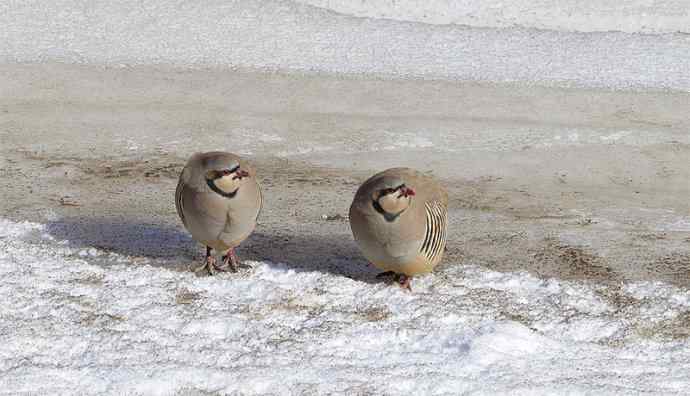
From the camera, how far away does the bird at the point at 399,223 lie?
5246mm

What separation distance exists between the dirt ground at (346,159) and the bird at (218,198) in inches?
22.9

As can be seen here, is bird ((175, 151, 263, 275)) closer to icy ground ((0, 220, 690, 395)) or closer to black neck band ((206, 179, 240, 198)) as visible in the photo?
black neck band ((206, 179, 240, 198))

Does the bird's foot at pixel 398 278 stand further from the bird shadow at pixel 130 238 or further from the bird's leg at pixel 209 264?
the bird shadow at pixel 130 238

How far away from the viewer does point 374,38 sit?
36.2ft

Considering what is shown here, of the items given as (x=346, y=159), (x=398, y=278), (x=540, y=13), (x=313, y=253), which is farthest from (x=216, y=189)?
(x=540, y=13)

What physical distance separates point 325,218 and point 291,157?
1280 mm

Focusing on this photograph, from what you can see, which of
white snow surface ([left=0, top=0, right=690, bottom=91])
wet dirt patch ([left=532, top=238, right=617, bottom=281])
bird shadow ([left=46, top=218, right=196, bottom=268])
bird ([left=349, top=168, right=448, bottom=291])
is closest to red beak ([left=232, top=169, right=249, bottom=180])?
bird ([left=349, top=168, right=448, bottom=291])

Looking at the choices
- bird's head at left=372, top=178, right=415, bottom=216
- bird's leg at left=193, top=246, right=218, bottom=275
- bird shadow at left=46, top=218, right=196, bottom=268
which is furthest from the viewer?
bird shadow at left=46, top=218, right=196, bottom=268

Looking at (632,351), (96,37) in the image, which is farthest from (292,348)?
(96,37)

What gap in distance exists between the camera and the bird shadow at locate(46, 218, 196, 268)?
238 inches

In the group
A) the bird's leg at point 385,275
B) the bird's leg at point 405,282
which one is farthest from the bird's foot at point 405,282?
the bird's leg at point 385,275

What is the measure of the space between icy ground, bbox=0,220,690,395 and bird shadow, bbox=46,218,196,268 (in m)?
0.11

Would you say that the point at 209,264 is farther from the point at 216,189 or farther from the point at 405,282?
the point at 405,282

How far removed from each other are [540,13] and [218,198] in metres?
7.51
